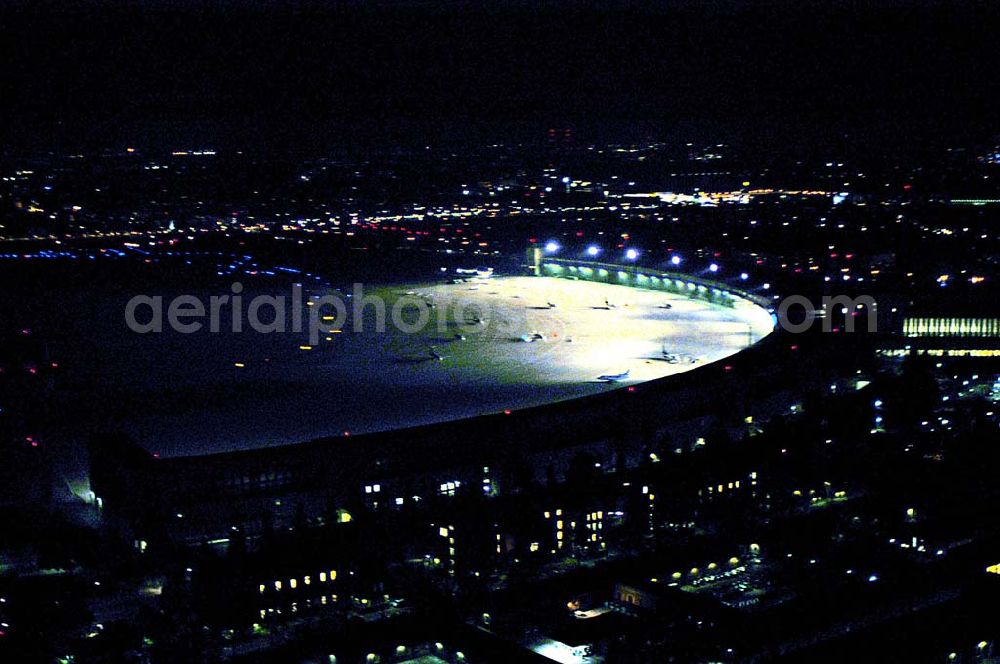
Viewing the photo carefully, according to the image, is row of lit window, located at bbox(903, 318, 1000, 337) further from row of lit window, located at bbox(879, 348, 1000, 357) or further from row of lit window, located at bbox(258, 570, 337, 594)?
row of lit window, located at bbox(258, 570, 337, 594)

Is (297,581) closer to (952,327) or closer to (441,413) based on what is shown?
(441,413)

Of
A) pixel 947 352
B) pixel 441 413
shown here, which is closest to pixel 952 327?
pixel 947 352

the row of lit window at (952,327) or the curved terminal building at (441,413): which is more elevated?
the row of lit window at (952,327)

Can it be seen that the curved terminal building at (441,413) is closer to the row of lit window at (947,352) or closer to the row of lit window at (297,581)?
the row of lit window at (297,581)

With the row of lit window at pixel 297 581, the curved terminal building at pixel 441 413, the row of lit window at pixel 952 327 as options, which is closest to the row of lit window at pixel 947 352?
the row of lit window at pixel 952 327

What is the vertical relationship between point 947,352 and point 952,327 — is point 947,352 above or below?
below

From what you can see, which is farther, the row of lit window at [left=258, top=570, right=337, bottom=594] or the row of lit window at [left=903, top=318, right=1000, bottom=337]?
the row of lit window at [left=903, top=318, right=1000, bottom=337]

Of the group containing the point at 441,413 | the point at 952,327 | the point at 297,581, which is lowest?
the point at 297,581

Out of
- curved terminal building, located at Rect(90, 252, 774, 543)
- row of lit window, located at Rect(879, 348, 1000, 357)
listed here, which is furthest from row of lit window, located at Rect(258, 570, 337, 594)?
row of lit window, located at Rect(879, 348, 1000, 357)

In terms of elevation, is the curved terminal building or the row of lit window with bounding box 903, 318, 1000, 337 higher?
the row of lit window with bounding box 903, 318, 1000, 337

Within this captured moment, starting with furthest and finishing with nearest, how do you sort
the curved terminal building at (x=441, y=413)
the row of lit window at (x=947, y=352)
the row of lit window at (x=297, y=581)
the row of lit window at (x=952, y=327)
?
the row of lit window at (x=952, y=327) < the row of lit window at (x=947, y=352) < the curved terminal building at (x=441, y=413) < the row of lit window at (x=297, y=581)

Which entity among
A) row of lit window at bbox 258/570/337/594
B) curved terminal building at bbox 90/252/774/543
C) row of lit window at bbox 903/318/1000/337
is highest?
row of lit window at bbox 903/318/1000/337

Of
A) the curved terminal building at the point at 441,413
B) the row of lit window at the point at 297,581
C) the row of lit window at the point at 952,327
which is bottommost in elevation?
the row of lit window at the point at 297,581
